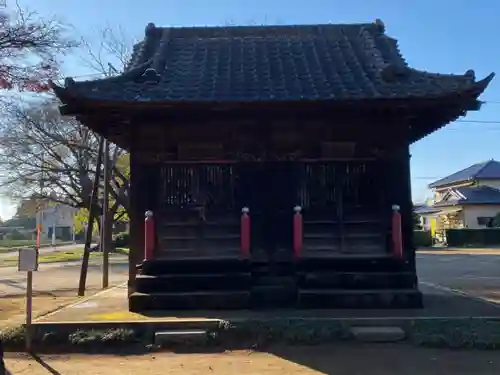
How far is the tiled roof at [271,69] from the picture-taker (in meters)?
9.37

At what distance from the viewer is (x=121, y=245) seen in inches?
1944

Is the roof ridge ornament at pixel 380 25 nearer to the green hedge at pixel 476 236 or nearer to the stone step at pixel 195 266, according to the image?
the stone step at pixel 195 266

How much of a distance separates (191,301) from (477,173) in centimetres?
5864

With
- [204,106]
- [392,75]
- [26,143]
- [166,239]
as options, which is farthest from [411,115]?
[26,143]

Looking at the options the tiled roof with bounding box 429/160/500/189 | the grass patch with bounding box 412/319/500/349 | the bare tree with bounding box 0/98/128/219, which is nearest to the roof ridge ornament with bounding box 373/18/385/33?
the grass patch with bounding box 412/319/500/349

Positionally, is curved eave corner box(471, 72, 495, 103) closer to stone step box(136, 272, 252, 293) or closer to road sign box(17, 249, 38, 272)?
stone step box(136, 272, 252, 293)

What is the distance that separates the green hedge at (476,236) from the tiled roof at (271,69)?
38750 millimetres

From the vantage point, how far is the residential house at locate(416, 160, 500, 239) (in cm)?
5447

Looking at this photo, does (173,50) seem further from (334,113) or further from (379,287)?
(379,287)

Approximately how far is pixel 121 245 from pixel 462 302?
138 ft

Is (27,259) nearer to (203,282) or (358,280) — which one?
(203,282)

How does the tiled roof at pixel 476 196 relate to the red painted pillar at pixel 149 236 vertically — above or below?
above

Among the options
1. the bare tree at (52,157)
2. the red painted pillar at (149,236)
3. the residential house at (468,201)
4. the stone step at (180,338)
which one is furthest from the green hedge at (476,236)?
the stone step at (180,338)

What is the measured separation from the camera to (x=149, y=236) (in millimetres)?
9781
